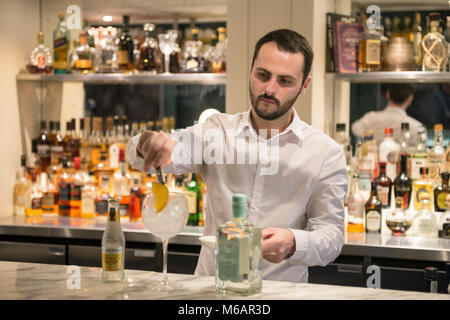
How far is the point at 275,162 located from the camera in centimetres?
209

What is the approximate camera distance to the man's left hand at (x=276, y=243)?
1.60 m

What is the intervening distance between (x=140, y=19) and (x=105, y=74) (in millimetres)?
444

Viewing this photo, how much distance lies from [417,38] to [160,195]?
224cm

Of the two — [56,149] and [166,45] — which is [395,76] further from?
[56,149]

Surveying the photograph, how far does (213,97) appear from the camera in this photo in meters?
3.71

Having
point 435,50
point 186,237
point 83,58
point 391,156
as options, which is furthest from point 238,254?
point 83,58

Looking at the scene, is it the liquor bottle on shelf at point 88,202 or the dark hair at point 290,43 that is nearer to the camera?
the dark hair at point 290,43

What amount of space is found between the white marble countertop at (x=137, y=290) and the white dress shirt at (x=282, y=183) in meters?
0.39

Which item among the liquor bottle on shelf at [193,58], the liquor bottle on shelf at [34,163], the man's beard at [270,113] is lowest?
the liquor bottle on shelf at [34,163]

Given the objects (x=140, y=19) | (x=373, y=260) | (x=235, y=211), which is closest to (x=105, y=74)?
(x=140, y=19)

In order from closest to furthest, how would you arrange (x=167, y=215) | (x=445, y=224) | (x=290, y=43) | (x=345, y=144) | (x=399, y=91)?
(x=167, y=215), (x=290, y=43), (x=445, y=224), (x=345, y=144), (x=399, y=91)

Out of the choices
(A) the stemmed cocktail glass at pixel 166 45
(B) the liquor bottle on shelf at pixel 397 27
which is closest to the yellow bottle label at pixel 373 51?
(B) the liquor bottle on shelf at pixel 397 27

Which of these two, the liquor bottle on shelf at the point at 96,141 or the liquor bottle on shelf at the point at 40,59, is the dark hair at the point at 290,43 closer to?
the liquor bottle on shelf at the point at 96,141
